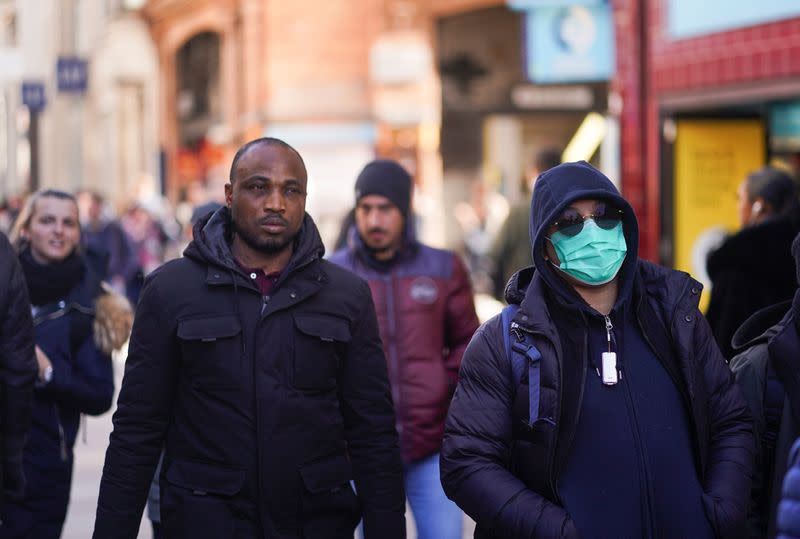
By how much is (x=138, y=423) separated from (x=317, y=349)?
1.86 ft

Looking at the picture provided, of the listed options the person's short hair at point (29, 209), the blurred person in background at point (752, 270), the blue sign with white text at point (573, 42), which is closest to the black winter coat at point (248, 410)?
the blurred person in background at point (752, 270)

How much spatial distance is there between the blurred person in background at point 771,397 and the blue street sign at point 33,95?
70.4 feet

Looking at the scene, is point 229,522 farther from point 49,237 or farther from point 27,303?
point 49,237

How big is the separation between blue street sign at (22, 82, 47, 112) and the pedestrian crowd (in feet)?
64.4

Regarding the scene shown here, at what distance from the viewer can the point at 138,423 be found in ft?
14.4

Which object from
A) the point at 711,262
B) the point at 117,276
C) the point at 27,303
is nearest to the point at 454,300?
the point at 711,262

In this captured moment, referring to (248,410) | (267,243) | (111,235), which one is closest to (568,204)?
(267,243)

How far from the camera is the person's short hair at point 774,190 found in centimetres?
642

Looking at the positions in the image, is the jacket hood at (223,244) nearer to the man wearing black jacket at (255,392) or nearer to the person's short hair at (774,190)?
the man wearing black jacket at (255,392)

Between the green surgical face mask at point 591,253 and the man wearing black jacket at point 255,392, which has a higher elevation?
the green surgical face mask at point 591,253

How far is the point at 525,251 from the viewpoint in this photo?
1116cm

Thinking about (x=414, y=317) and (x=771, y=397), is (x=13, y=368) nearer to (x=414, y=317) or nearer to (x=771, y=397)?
(x=414, y=317)

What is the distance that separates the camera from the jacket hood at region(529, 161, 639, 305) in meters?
3.87

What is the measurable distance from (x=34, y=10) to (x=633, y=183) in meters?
26.8
